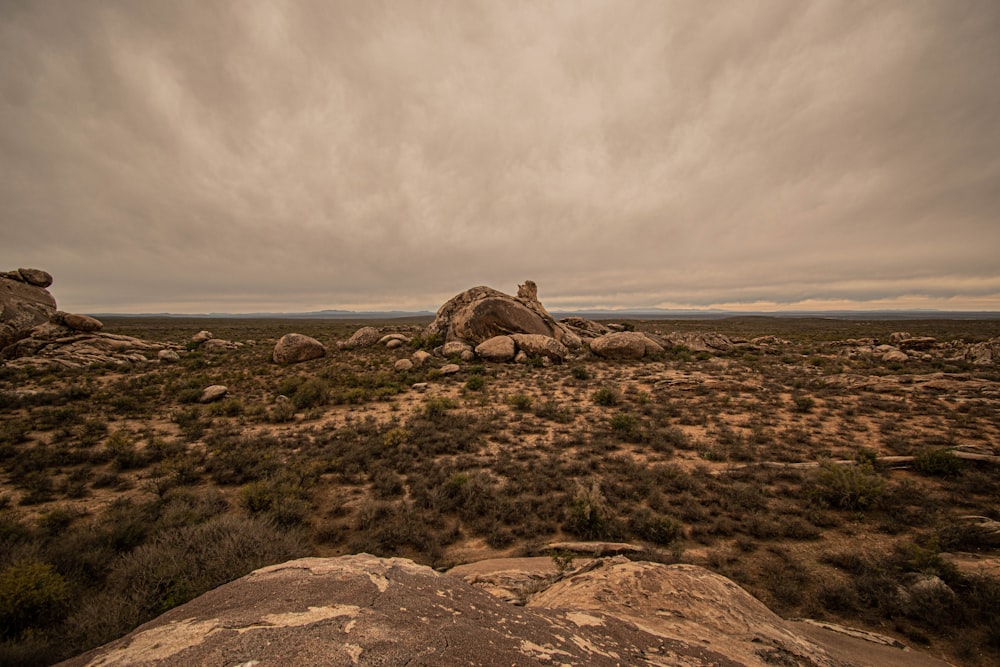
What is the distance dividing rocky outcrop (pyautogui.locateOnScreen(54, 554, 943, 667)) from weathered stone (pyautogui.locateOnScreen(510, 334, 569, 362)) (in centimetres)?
1928

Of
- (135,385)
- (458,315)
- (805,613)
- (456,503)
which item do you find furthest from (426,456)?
(458,315)

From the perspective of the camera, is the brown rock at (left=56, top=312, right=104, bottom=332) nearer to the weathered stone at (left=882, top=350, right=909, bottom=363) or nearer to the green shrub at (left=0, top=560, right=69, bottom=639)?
the green shrub at (left=0, top=560, right=69, bottom=639)

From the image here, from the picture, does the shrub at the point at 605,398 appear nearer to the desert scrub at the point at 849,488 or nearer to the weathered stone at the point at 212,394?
the desert scrub at the point at 849,488

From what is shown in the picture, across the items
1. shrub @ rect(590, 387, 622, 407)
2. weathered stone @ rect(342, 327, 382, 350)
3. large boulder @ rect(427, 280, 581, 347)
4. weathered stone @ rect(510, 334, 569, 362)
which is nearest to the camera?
shrub @ rect(590, 387, 622, 407)

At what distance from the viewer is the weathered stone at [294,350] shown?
2283 cm

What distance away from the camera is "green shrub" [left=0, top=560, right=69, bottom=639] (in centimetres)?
354

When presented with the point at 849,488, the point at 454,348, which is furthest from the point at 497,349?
the point at 849,488

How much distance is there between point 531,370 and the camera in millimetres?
20391

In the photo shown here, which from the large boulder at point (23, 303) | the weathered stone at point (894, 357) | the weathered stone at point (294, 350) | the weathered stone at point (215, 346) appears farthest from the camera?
the weathered stone at point (215, 346)

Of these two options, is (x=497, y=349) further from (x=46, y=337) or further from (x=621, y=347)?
(x=46, y=337)

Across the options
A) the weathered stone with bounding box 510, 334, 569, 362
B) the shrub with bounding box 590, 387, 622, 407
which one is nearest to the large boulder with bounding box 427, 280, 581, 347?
the weathered stone with bounding box 510, 334, 569, 362

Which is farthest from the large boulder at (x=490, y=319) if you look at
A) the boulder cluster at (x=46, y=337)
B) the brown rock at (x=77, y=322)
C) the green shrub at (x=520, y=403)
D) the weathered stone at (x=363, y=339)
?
the brown rock at (x=77, y=322)

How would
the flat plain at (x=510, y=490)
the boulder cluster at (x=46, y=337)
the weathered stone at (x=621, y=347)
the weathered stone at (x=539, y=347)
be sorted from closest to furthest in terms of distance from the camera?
1. the flat plain at (x=510, y=490)
2. the boulder cluster at (x=46, y=337)
3. the weathered stone at (x=539, y=347)
4. the weathered stone at (x=621, y=347)

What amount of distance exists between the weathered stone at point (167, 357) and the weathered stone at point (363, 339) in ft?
35.1
